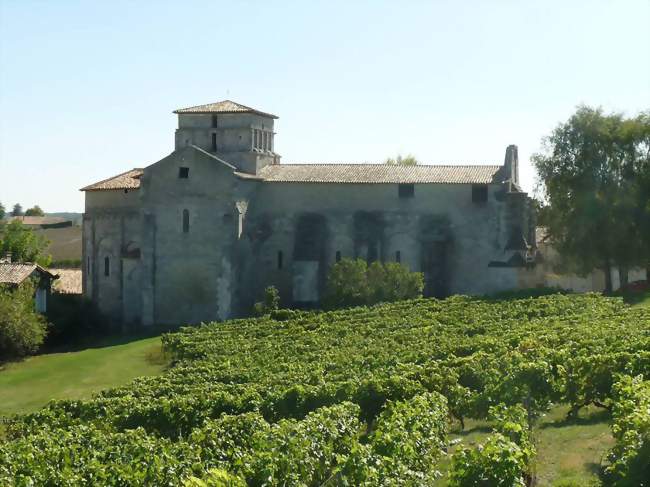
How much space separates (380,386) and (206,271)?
88.6 ft

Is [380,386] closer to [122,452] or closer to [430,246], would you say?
[122,452]

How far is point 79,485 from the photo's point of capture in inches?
588

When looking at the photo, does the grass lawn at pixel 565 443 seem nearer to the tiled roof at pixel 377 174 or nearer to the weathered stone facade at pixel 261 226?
the weathered stone facade at pixel 261 226

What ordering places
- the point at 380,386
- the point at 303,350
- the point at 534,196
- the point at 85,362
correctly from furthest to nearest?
the point at 534,196
the point at 85,362
the point at 303,350
the point at 380,386

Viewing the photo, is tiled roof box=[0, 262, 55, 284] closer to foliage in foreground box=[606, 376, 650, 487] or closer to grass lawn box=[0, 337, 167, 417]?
grass lawn box=[0, 337, 167, 417]

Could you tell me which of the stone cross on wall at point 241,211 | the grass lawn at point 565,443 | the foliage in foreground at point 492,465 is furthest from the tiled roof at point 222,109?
the foliage in foreground at point 492,465

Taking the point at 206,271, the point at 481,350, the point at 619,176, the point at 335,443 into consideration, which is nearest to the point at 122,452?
the point at 335,443

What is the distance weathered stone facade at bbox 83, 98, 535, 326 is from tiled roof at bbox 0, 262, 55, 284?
16.1 feet

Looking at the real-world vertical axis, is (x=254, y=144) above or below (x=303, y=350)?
above

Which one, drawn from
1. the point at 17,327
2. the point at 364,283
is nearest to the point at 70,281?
the point at 17,327

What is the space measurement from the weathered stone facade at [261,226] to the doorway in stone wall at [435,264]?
0.17 ft

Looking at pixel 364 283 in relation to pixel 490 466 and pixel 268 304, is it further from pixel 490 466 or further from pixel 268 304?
pixel 490 466

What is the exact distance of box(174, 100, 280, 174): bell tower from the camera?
5116 centimetres

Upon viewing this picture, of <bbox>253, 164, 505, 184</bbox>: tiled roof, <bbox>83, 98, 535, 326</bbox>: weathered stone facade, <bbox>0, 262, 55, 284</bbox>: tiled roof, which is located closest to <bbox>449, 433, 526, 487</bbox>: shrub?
<bbox>83, 98, 535, 326</bbox>: weathered stone facade
